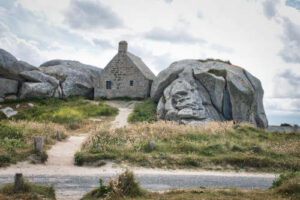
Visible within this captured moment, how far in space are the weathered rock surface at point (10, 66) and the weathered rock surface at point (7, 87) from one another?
92cm

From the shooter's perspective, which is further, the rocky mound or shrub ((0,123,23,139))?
the rocky mound

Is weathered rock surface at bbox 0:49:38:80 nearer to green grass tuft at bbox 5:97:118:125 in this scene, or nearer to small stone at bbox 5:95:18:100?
small stone at bbox 5:95:18:100

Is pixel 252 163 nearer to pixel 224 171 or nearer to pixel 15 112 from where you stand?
pixel 224 171

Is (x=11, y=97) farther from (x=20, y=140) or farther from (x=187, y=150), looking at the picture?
(x=187, y=150)

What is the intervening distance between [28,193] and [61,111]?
21336 millimetres

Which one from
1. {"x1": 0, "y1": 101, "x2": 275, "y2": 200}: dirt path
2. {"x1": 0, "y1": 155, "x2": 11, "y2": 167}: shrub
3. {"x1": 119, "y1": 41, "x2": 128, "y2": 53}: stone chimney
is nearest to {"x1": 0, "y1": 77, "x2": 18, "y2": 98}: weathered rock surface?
{"x1": 119, "y1": 41, "x2": 128, "y2": 53}: stone chimney

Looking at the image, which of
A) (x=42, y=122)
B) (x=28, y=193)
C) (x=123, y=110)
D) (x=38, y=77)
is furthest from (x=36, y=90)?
(x=28, y=193)

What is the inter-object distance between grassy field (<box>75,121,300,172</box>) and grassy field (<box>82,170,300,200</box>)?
543cm

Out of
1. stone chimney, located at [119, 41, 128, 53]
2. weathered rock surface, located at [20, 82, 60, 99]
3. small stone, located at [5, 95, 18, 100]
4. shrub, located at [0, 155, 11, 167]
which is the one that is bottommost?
shrub, located at [0, 155, 11, 167]

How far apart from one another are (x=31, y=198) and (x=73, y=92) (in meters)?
31.8

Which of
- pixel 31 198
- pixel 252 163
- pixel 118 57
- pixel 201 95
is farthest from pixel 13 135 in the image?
pixel 118 57

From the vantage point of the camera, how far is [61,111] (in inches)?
1115

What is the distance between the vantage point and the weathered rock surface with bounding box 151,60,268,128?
1042 inches

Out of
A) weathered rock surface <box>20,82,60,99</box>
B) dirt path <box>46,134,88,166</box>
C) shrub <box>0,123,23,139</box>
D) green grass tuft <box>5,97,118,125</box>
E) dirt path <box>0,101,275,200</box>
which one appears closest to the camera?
dirt path <box>0,101,275,200</box>
